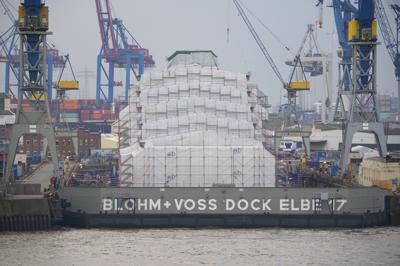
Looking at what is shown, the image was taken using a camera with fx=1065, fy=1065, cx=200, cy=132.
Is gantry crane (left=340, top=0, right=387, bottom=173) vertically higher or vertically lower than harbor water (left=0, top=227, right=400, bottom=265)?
higher

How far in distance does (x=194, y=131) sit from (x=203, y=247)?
1965 cm

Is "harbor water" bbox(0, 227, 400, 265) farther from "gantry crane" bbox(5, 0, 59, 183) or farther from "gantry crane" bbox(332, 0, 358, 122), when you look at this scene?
"gantry crane" bbox(332, 0, 358, 122)

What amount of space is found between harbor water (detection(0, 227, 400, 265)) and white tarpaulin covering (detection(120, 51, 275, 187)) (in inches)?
288

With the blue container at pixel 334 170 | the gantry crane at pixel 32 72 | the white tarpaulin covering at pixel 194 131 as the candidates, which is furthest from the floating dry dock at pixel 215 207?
the blue container at pixel 334 170

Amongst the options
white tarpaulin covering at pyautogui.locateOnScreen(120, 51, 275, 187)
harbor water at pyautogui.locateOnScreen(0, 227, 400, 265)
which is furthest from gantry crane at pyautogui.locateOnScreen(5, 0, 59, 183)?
harbor water at pyautogui.locateOnScreen(0, 227, 400, 265)

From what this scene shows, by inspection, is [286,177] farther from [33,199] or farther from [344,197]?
[33,199]

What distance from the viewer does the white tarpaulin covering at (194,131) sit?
73750 mm

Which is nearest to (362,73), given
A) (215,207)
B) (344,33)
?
(215,207)

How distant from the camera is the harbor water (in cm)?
5641

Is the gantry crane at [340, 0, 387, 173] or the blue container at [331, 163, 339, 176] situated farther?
the blue container at [331, 163, 339, 176]

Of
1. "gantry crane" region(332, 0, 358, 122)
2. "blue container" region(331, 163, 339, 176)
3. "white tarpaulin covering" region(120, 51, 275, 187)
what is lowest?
"blue container" region(331, 163, 339, 176)

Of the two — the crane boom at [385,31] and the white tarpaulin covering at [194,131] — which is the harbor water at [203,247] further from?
the crane boom at [385,31]

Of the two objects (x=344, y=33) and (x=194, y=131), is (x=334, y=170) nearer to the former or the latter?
(x=194, y=131)

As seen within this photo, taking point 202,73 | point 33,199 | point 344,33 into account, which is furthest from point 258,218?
point 344,33
